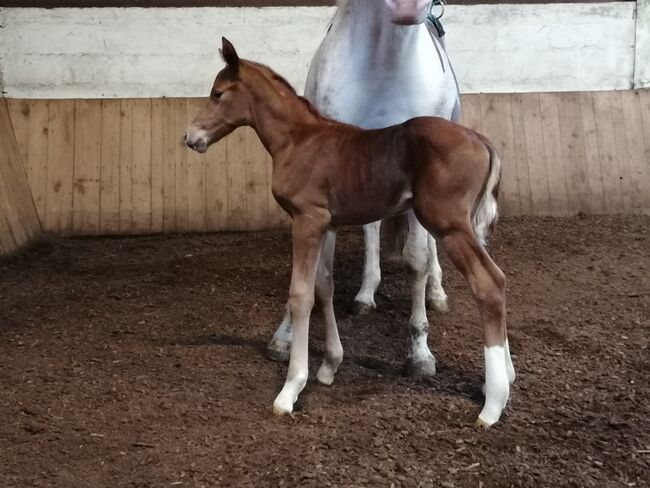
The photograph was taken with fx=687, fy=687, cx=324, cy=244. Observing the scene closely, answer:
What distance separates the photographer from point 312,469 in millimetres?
2141

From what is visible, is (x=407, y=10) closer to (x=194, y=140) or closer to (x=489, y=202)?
(x=489, y=202)

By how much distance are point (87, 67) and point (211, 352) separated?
4003mm

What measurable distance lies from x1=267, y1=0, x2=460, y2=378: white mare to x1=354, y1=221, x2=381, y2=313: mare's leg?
89cm

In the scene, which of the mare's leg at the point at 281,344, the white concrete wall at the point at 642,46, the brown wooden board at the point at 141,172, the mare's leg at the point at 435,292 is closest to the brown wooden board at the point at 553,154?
the white concrete wall at the point at 642,46

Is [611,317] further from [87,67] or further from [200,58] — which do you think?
[87,67]

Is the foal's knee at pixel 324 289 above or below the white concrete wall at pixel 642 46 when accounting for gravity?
below

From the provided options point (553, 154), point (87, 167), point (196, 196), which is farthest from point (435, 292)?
point (87, 167)

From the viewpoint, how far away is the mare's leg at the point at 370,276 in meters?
4.07

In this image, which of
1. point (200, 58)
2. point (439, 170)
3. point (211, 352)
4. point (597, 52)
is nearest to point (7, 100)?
point (200, 58)

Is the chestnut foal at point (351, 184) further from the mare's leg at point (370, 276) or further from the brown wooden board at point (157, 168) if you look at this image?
the brown wooden board at point (157, 168)

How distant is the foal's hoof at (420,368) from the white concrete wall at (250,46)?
393 centimetres

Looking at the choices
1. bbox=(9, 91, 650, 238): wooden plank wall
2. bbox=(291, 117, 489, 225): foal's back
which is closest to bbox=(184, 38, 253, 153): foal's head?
bbox=(291, 117, 489, 225): foal's back

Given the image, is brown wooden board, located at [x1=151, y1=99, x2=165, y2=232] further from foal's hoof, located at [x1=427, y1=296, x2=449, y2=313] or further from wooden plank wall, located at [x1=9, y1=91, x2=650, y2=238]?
foal's hoof, located at [x1=427, y1=296, x2=449, y2=313]

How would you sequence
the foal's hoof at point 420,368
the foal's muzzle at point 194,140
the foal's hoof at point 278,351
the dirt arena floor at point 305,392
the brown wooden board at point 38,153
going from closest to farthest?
the dirt arena floor at point 305,392 < the foal's muzzle at point 194,140 < the foal's hoof at point 420,368 < the foal's hoof at point 278,351 < the brown wooden board at point 38,153
